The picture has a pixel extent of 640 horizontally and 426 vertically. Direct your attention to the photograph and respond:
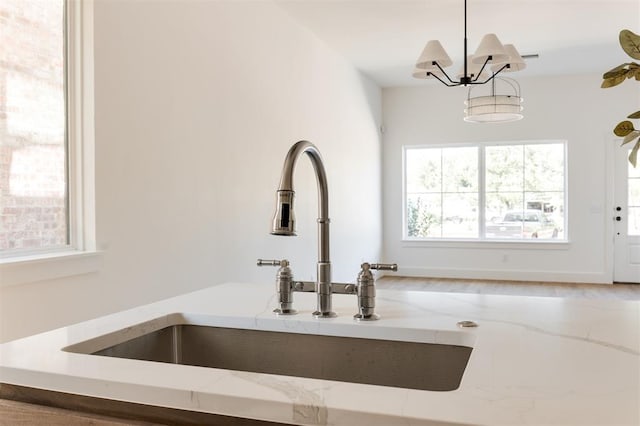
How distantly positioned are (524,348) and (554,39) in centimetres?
568

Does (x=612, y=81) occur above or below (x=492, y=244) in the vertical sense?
above

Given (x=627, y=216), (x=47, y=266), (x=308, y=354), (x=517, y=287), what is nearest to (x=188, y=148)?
(x=47, y=266)

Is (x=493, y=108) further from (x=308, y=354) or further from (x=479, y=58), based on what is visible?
(x=308, y=354)

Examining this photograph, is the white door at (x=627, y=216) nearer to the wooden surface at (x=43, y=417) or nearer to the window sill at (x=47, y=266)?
the window sill at (x=47, y=266)

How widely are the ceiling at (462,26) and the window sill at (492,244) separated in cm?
240

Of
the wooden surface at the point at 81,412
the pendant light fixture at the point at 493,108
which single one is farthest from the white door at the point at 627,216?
the wooden surface at the point at 81,412

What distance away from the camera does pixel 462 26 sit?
5.38 meters

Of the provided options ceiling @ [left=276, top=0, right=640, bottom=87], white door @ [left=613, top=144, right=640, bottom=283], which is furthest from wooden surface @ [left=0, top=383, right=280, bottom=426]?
white door @ [left=613, top=144, right=640, bottom=283]

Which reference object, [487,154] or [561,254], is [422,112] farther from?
[561,254]

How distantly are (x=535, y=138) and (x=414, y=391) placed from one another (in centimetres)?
758

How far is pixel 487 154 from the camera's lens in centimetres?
798

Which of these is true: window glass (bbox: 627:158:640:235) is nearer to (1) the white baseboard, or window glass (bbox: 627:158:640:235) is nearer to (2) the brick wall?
(1) the white baseboard

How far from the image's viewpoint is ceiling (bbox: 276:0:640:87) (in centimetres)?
480

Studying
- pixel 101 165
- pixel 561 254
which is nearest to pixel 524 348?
pixel 101 165
